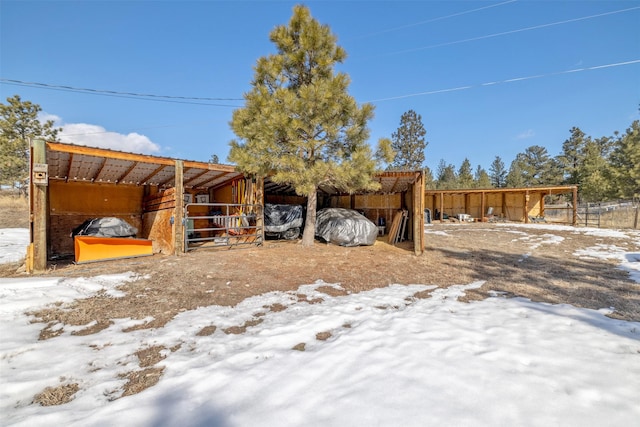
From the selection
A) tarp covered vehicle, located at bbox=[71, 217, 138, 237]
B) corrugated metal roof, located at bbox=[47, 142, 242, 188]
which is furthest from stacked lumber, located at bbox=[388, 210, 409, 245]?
tarp covered vehicle, located at bbox=[71, 217, 138, 237]

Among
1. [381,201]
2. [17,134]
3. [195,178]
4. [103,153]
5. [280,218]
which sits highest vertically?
[17,134]

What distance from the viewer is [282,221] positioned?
9906mm

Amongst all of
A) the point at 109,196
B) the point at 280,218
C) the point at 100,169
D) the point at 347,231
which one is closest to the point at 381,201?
the point at 347,231

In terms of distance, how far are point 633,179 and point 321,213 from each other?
70.4 ft

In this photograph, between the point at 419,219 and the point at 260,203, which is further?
the point at 260,203

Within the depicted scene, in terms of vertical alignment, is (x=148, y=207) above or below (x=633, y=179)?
below

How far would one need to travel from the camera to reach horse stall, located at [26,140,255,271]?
5.25m

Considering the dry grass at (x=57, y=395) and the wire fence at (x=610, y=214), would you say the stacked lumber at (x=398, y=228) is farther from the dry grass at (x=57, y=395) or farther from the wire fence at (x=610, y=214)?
the wire fence at (x=610, y=214)

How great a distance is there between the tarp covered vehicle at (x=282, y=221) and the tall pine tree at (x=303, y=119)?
8.29 ft

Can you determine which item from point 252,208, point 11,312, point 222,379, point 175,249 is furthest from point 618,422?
point 252,208

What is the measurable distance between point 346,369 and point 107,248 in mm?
6866

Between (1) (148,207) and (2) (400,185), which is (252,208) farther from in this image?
(2) (400,185)

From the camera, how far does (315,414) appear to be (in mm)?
1611

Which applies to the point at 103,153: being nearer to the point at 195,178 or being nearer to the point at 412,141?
the point at 195,178
